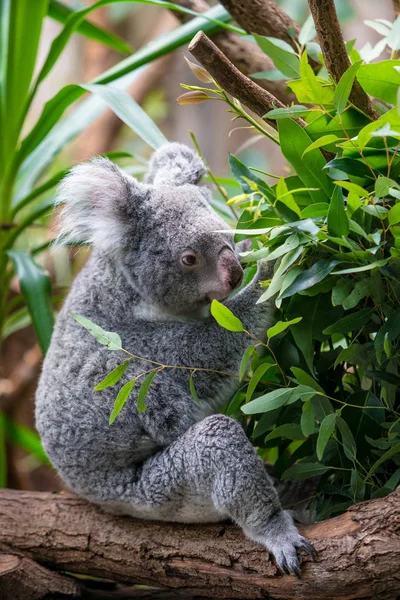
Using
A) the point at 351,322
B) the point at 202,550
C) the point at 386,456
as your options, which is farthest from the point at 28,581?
the point at 351,322

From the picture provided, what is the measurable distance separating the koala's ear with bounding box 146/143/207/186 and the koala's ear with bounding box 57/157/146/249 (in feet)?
0.74

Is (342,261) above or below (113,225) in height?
below

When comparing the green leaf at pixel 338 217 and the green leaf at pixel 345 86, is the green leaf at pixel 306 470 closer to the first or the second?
the green leaf at pixel 338 217

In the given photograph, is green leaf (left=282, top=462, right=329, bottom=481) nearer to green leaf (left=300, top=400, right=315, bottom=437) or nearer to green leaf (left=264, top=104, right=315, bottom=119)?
green leaf (left=300, top=400, right=315, bottom=437)

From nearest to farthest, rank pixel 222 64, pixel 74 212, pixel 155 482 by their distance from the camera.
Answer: pixel 222 64 < pixel 155 482 < pixel 74 212

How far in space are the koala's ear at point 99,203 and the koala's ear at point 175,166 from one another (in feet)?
0.74

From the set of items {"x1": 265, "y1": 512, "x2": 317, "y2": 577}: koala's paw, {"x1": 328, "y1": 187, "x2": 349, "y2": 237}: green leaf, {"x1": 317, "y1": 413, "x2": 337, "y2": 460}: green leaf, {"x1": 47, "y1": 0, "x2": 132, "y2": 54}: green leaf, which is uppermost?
{"x1": 47, "y1": 0, "x2": 132, "y2": 54}: green leaf

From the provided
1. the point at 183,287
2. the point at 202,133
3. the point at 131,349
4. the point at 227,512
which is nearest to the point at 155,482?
the point at 227,512

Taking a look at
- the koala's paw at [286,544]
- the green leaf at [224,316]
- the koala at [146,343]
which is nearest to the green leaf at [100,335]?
the green leaf at [224,316]

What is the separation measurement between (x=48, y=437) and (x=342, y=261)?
1.34 metres

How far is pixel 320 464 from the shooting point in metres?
2.17

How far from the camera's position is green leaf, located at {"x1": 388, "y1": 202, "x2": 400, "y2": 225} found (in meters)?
1.76

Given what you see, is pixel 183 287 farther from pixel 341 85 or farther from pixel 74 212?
pixel 341 85

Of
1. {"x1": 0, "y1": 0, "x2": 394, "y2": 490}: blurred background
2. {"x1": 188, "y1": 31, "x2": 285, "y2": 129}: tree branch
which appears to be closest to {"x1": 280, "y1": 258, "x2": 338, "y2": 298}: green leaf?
{"x1": 188, "y1": 31, "x2": 285, "y2": 129}: tree branch
